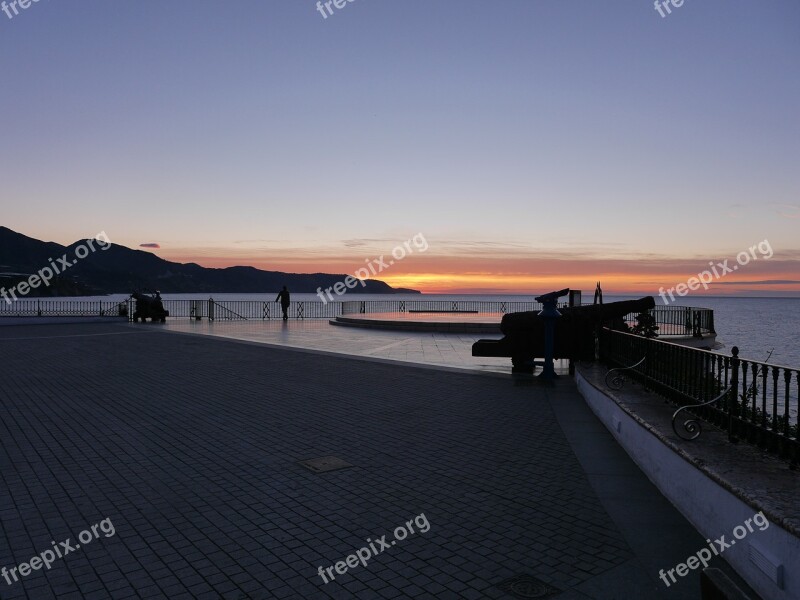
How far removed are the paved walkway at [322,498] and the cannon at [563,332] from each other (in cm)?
238

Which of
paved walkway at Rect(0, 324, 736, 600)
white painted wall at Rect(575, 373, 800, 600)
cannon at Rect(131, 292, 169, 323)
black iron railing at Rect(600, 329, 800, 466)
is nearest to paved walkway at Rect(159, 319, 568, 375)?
paved walkway at Rect(0, 324, 736, 600)

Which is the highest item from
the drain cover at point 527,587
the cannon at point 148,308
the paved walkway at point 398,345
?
the cannon at point 148,308

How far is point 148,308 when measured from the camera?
34094 mm

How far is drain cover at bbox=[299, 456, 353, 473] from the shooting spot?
6.46m

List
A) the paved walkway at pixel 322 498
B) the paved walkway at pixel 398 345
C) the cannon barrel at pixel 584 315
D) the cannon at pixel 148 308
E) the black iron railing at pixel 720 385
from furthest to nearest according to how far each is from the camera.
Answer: the cannon at pixel 148 308
the paved walkway at pixel 398 345
the cannon barrel at pixel 584 315
the black iron railing at pixel 720 385
the paved walkway at pixel 322 498

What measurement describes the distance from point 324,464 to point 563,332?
799 centimetres

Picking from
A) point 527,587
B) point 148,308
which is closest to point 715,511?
point 527,587

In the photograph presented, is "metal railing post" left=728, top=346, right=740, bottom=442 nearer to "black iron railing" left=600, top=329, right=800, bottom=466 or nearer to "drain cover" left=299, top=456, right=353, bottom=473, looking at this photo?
"black iron railing" left=600, top=329, right=800, bottom=466

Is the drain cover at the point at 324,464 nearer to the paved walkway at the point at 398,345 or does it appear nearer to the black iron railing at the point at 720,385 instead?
the black iron railing at the point at 720,385

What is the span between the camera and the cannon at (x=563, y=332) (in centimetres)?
1305

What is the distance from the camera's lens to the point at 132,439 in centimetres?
767

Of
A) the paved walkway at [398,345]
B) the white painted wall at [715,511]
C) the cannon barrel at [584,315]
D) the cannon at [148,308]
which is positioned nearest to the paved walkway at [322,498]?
the white painted wall at [715,511]

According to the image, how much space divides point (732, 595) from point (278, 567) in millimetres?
3037

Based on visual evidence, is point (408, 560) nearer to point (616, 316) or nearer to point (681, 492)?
point (681, 492)
